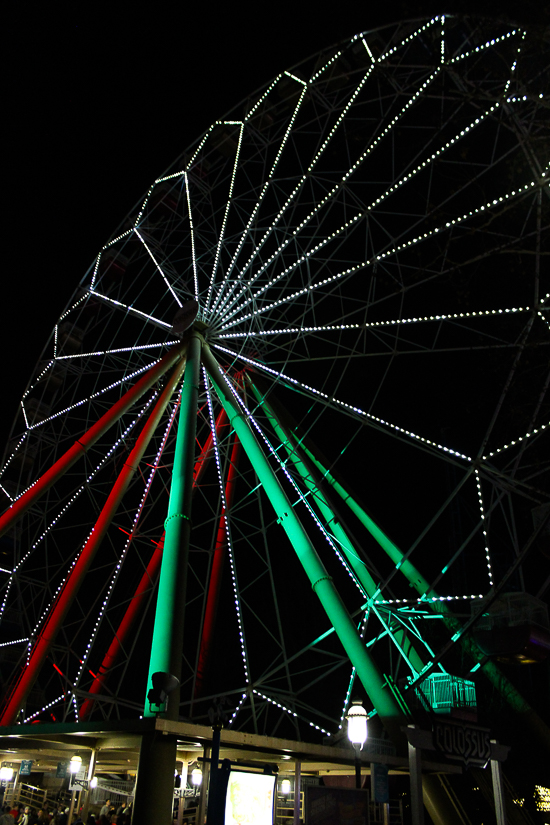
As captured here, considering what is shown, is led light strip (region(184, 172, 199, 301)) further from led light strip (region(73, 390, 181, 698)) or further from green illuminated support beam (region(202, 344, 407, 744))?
green illuminated support beam (region(202, 344, 407, 744))

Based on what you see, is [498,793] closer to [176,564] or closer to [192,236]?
[176,564]

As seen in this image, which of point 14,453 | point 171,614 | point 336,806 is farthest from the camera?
point 14,453

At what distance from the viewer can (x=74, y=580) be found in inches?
594

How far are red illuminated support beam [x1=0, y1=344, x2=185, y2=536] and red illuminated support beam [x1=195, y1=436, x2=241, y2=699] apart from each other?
3.31 m

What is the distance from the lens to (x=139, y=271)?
798 inches

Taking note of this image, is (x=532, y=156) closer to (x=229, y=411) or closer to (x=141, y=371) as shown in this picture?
(x=229, y=411)

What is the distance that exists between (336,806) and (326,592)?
3479 mm

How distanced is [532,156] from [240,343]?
8896 millimetres

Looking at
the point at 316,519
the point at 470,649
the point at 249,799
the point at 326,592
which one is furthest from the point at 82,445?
the point at 470,649

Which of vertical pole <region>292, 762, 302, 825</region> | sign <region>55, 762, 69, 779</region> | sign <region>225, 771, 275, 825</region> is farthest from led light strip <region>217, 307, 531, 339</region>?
sign <region>55, 762, 69, 779</region>

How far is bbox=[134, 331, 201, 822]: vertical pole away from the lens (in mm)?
8234

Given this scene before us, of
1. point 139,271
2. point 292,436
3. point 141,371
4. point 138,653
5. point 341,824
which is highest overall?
point 139,271

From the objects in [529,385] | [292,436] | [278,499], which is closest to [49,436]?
[292,436]

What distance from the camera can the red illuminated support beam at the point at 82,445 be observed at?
14.8m
